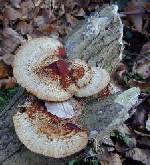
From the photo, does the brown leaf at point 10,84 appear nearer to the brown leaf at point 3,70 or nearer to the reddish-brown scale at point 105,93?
the brown leaf at point 3,70

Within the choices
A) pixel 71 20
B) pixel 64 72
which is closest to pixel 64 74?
pixel 64 72

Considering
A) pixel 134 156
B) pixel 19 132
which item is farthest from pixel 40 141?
pixel 134 156

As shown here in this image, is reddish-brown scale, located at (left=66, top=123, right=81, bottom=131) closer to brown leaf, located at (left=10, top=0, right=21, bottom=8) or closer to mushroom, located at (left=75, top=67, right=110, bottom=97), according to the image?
mushroom, located at (left=75, top=67, right=110, bottom=97)

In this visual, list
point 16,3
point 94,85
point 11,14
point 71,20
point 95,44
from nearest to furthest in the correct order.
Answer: point 94,85, point 95,44, point 11,14, point 16,3, point 71,20

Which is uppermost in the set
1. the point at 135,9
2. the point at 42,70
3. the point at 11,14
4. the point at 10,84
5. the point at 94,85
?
the point at 42,70

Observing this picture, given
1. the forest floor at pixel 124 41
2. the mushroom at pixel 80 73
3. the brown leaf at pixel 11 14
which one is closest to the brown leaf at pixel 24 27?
the forest floor at pixel 124 41

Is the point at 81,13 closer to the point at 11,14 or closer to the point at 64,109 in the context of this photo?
the point at 11,14
